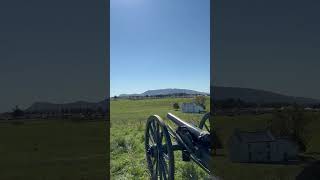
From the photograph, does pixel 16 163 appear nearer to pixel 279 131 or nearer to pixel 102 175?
pixel 102 175

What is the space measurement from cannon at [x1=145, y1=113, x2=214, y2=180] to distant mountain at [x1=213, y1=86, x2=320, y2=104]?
536 mm

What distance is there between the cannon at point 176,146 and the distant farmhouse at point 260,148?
31cm

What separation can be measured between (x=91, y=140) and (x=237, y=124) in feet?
5.60

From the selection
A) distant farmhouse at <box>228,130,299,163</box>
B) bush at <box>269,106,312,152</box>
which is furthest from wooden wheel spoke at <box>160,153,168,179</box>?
bush at <box>269,106,312,152</box>

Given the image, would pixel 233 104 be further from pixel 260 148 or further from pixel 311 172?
pixel 311 172

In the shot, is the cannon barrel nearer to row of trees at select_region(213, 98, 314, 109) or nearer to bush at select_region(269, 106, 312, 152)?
row of trees at select_region(213, 98, 314, 109)

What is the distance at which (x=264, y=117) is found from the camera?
460cm

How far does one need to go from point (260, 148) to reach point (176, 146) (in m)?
1.24

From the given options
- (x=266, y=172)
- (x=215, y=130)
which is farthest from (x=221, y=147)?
(x=266, y=172)

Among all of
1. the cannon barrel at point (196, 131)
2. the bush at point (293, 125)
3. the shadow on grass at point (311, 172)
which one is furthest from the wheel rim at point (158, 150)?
the shadow on grass at point (311, 172)

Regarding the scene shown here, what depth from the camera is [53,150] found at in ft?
14.0

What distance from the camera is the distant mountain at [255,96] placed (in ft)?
14.3

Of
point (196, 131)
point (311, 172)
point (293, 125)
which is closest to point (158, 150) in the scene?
point (196, 131)

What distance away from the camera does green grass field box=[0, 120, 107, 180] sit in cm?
404
